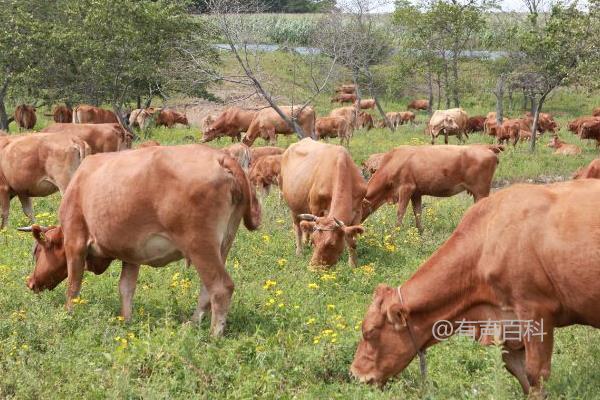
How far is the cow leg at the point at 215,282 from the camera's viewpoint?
23.7ft

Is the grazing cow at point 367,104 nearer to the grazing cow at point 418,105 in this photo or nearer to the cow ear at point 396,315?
the grazing cow at point 418,105

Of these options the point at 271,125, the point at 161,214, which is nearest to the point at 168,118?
the point at 271,125

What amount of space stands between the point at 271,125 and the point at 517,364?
75.0 ft

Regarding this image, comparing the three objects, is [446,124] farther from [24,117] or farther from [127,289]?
[127,289]

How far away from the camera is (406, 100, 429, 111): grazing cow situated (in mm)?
47656

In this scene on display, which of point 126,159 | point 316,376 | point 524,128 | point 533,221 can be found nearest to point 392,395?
point 316,376

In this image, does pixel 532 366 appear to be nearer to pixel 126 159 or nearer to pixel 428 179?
pixel 126 159

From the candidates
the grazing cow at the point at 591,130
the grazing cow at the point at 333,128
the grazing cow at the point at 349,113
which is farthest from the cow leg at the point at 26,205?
the grazing cow at the point at 591,130

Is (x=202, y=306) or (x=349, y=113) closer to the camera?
(x=202, y=306)

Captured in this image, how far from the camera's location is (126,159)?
25.5 ft

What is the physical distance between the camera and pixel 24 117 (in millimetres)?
29891

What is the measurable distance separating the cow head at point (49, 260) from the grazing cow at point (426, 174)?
22.8 ft

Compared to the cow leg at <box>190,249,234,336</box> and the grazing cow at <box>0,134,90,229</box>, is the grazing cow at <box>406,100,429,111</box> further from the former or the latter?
the cow leg at <box>190,249,234,336</box>

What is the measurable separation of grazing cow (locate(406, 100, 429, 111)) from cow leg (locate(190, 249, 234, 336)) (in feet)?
137
